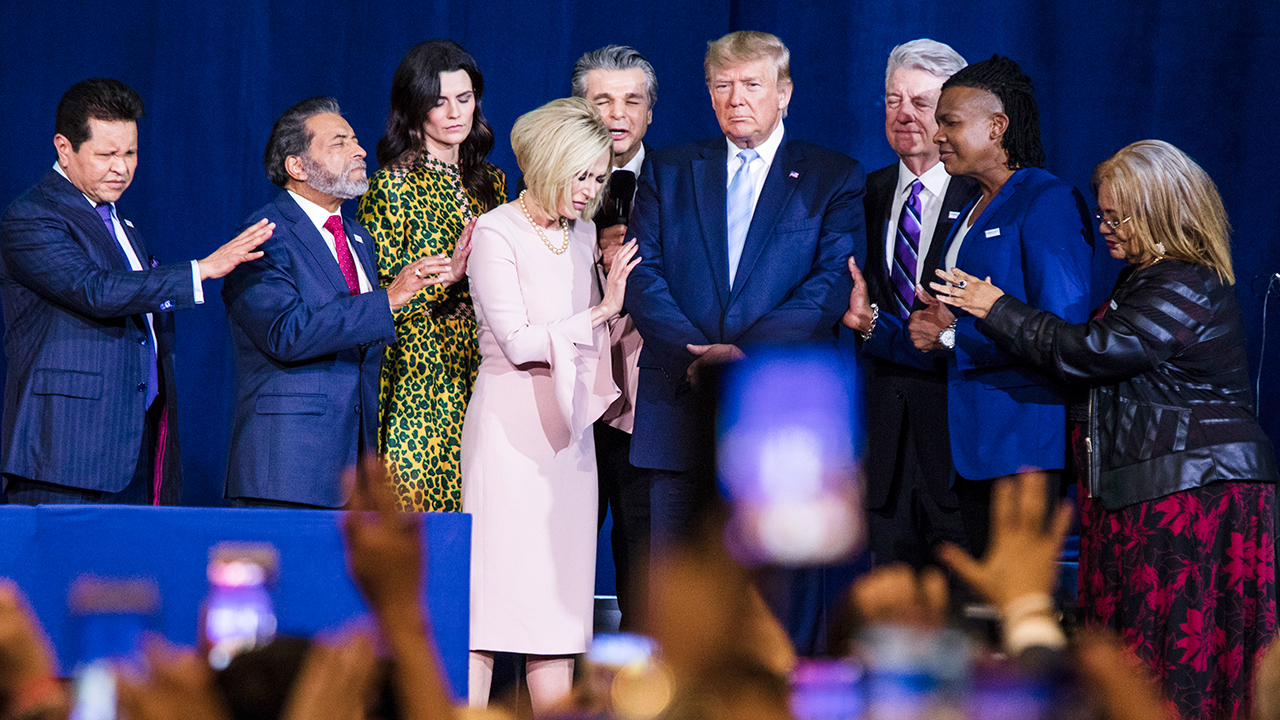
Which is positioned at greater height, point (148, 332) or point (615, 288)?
point (615, 288)

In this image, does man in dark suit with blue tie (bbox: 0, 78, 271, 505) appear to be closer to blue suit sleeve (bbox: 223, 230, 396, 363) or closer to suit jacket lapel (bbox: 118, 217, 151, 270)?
suit jacket lapel (bbox: 118, 217, 151, 270)

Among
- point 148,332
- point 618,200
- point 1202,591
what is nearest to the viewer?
point 1202,591

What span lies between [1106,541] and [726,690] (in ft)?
7.42

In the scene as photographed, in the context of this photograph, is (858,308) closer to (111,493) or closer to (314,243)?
(314,243)

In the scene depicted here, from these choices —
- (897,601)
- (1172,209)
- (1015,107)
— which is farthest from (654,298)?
(897,601)

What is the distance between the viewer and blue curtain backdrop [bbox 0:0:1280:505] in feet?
14.5

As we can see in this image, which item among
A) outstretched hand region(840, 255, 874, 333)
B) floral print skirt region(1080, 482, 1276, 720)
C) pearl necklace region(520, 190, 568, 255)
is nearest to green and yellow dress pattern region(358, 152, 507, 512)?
pearl necklace region(520, 190, 568, 255)

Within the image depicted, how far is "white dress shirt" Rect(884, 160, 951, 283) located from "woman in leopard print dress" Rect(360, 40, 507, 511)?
1053 millimetres

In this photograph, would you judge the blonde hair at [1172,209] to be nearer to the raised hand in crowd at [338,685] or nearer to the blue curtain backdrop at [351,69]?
the blue curtain backdrop at [351,69]

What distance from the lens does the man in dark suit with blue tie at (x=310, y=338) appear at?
117 inches

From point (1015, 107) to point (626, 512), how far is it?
4.49 ft

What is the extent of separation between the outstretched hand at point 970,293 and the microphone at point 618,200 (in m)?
0.82

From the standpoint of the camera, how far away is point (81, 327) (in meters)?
3.23

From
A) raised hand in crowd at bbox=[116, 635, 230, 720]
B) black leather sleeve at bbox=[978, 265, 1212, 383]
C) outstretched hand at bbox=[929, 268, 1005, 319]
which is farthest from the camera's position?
outstretched hand at bbox=[929, 268, 1005, 319]
